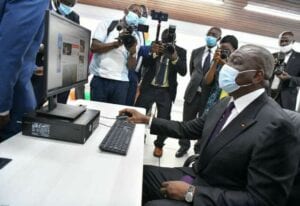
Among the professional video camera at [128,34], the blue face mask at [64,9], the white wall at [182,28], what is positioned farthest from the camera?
the white wall at [182,28]

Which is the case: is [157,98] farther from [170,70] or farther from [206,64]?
[206,64]

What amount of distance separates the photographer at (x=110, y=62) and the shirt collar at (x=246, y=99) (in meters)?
1.33

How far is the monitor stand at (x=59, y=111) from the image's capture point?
1308 mm

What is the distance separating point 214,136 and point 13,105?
100cm

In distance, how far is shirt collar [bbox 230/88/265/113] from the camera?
135 cm

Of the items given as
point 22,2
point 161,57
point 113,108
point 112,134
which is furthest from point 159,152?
point 22,2

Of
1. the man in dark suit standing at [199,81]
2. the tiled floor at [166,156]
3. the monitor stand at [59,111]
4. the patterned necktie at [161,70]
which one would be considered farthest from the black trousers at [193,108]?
the monitor stand at [59,111]

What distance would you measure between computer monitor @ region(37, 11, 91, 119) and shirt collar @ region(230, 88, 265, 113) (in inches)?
30.6

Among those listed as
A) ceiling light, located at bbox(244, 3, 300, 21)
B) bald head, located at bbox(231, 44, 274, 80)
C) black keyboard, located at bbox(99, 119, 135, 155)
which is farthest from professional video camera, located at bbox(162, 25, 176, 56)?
ceiling light, located at bbox(244, 3, 300, 21)

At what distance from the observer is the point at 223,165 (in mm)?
1245

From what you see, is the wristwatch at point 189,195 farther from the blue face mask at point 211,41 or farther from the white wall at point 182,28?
the white wall at point 182,28

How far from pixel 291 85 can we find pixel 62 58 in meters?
2.79

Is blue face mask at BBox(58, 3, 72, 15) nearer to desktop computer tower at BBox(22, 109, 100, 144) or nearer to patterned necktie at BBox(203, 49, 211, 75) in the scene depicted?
desktop computer tower at BBox(22, 109, 100, 144)

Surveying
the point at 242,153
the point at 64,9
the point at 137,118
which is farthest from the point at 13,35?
the point at 64,9
